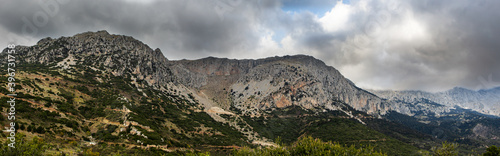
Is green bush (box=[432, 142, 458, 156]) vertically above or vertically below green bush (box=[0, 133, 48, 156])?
below

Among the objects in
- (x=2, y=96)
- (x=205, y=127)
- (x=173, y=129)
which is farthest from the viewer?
(x=205, y=127)

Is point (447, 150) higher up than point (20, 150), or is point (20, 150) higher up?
point (20, 150)

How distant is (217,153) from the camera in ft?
387

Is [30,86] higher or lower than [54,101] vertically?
higher

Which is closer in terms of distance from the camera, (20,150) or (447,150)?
(20,150)

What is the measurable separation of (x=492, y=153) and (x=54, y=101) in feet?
469

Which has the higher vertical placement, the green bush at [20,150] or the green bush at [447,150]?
the green bush at [20,150]

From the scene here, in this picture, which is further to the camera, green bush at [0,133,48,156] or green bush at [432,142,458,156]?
green bush at [432,142,458,156]

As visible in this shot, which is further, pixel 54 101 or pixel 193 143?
pixel 193 143

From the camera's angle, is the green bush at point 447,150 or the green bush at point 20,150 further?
the green bush at point 447,150

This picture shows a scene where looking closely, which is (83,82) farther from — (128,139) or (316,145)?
(316,145)

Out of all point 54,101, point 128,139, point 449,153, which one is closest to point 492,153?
point 449,153

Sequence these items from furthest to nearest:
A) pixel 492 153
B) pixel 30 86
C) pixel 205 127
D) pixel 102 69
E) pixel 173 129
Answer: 1. pixel 102 69
2. pixel 205 127
3. pixel 173 129
4. pixel 30 86
5. pixel 492 153

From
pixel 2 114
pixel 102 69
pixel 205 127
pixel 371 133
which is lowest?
pixel 371 133
